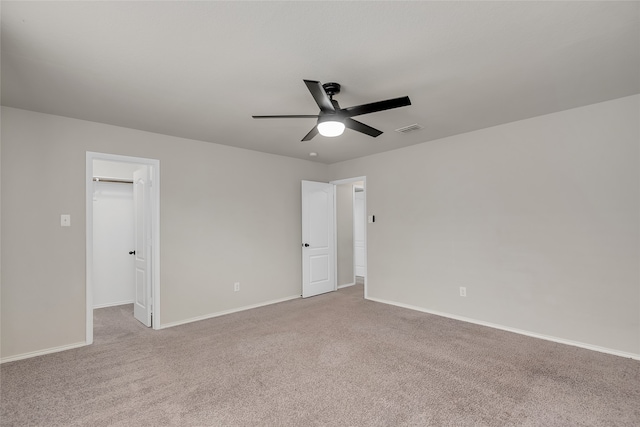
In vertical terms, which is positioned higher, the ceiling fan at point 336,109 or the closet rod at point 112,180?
the ceiling fan at point 336,109

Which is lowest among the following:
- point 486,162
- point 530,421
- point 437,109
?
point 530,421

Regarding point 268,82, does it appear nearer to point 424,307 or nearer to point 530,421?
point 530,421

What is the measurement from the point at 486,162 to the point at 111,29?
3.97m

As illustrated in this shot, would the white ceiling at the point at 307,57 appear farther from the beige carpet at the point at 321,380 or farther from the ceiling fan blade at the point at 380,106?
the beige carpet at the point at 321,380

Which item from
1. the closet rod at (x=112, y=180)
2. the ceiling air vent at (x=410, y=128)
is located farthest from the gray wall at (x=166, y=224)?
the ceiling air vent at (x=410, y=128)

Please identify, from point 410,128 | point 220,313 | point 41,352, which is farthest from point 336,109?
point 41,352

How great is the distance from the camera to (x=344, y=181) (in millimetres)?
5789

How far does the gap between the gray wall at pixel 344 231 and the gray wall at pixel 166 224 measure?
63 centimetres

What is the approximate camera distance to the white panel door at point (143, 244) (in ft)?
13.3

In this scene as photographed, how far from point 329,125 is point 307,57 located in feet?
1.78

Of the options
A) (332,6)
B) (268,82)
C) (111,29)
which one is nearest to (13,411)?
(111,29)

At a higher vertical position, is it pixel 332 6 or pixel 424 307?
pixel 332 6

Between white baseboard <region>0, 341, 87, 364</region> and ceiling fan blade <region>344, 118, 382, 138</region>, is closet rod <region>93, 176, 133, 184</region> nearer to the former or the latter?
white baseboard <region>0, 341, 87, 364</region>

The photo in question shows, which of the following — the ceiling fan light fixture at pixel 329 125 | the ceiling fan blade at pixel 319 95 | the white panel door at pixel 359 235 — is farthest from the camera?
the white panel door at pixel 359 235
